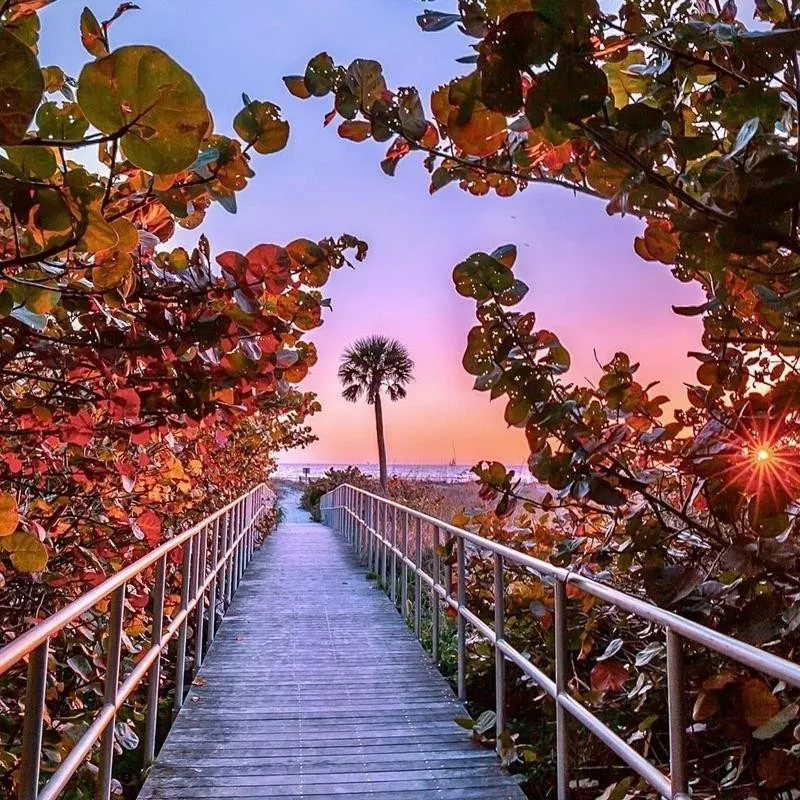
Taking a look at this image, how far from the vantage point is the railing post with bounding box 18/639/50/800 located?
5.98ft

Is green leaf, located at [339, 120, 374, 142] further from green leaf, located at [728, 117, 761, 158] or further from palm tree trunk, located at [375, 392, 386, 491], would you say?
palm tree trunk, located at [375, 392, 386, 491]

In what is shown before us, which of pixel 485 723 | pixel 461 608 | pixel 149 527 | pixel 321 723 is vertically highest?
pixel 149 527

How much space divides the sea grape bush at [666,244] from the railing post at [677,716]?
0.28 feet

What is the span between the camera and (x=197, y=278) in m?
1.78

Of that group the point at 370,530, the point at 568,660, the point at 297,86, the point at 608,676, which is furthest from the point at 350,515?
the point at 297,86

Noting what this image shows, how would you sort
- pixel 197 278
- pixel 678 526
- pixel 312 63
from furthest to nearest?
pixel 678 526, pixel 197 278, pixel 312 63

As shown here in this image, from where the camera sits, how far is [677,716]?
1.93 m

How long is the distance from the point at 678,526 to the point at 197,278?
1758 millimetres

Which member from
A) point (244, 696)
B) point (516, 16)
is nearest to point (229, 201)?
point (516, 16)

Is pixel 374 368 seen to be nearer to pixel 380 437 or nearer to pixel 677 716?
pixel 380 437

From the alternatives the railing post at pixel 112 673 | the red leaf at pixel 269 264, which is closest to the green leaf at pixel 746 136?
the red leaf at pixel 269 264

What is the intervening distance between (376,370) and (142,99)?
1009 inches

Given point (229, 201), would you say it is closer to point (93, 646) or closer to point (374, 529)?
point (93, 646)

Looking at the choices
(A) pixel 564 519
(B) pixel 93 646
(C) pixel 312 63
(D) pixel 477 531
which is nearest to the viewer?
(C) pixel 312 63
